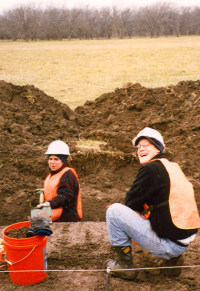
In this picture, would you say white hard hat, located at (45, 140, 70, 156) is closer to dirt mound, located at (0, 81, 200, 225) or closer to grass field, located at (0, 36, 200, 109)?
dirt mound, located at (0, 81, 200, 225)

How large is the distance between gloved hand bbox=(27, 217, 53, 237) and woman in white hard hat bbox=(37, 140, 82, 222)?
3.22ft

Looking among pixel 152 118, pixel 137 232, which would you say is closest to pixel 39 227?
pixel 137 232

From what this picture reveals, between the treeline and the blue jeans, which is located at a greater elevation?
the treeline

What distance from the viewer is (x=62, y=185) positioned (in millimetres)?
4559

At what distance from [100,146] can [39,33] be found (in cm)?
5864

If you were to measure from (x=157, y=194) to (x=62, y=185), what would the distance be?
5.42 feet

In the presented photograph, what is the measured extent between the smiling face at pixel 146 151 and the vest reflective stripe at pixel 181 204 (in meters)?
0.22

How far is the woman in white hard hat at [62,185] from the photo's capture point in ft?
14.8

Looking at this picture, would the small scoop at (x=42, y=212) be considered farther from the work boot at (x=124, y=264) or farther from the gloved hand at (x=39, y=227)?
the work boot at (x=124, y=264)

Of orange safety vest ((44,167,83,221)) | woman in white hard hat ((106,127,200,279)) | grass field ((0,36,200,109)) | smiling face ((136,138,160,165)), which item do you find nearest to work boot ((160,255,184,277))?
woman in white hard hat ((106,127,200,279))

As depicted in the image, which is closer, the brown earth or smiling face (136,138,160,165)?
smiling face (136,138,160,165)

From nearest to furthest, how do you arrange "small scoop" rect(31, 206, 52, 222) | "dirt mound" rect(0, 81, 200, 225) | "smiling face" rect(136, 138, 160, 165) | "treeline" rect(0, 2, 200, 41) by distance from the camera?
"smiling face" rect(136, 138, 160, 165) < "small scoop" rect(31, 206, 52, 222) < "dirt mound" rect(0, 81, 200, 225) < "treeline" rect(0, 2, 200, 41)

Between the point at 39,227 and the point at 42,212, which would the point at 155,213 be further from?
the point at 42,212

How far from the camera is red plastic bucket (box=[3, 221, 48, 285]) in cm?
335
